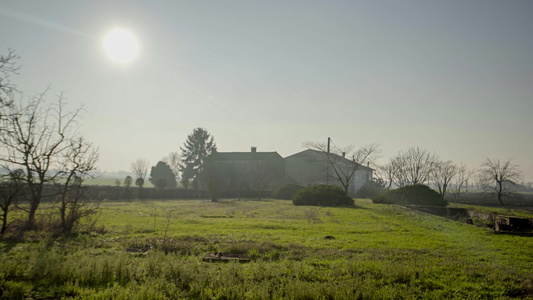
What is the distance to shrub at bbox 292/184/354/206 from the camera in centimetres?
3503

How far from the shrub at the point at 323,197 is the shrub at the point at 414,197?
6.29 m

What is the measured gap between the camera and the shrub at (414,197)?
119 ft

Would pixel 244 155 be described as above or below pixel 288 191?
above

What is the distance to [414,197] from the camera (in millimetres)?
37781

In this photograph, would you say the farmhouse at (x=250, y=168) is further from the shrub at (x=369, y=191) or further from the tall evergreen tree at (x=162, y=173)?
the shrub at (x=369, y=191)

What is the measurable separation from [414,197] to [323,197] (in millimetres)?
11115

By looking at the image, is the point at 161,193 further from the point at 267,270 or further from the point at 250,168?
the point at 267,270

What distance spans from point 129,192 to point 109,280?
41.0m

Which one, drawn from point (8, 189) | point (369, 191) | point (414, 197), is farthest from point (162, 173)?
point (8, 189)

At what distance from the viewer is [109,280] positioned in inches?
286

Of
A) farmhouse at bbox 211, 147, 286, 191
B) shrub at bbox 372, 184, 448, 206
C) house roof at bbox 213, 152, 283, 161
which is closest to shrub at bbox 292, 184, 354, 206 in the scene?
shrub at bbox 372, 184, 448, 206

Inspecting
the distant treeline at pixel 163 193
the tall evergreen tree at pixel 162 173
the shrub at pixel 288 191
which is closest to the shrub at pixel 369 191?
the shrub at pixel 288 191

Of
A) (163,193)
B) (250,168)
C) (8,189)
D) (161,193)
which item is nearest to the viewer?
(8,189)

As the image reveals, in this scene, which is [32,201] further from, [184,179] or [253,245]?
[184,179]
